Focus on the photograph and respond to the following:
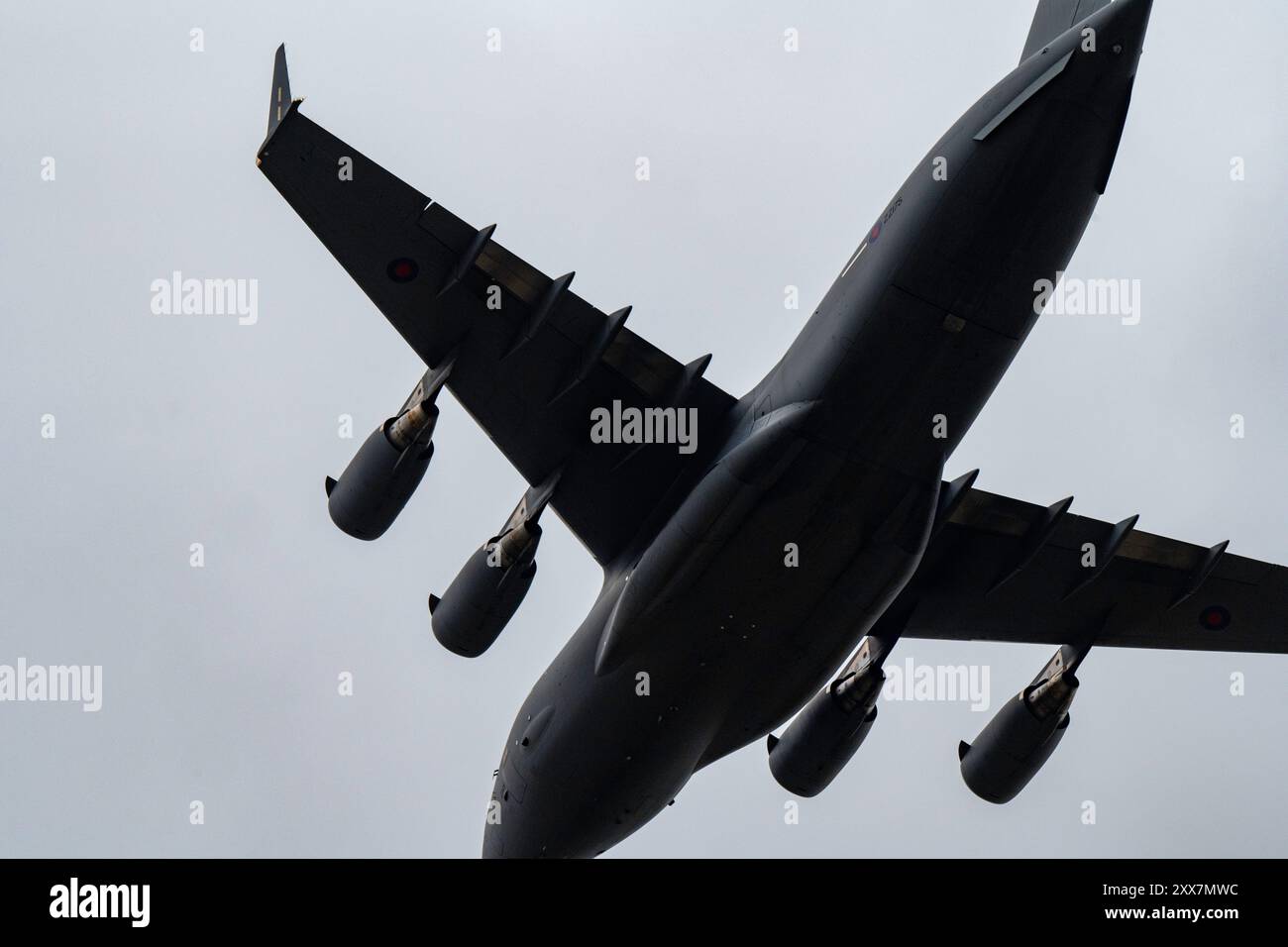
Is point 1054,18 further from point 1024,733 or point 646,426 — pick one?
point 1024,733

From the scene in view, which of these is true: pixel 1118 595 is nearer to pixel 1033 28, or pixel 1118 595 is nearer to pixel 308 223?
pixel 1033 28

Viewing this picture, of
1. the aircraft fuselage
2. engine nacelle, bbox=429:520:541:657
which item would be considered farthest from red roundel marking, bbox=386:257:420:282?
the aircraft fuselage

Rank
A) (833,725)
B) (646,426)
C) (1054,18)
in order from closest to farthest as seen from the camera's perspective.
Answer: (1054,18) < (646,426) < (833,725)

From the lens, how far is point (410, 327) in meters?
14.4

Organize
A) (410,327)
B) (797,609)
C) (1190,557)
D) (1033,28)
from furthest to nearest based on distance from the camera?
(1190,557) → (410,327) → (797,609) → (1033,28)

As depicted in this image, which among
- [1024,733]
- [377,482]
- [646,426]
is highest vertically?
[646,426]

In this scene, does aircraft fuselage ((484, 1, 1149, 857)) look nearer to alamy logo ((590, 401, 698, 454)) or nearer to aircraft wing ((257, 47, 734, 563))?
alamy logo ((590, 401, 698, 454))

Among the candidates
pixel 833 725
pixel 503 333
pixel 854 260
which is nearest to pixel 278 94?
pixel 503 333

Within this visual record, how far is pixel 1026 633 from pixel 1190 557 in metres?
1.85

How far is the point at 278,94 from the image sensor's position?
44.4 feet

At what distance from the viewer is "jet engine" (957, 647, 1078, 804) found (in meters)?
16.4

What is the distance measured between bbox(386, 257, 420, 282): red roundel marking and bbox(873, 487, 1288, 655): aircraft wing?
5.65 meters

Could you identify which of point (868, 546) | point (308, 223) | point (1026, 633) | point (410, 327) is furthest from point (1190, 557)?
point (308, 223)

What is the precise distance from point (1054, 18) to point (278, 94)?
254 inches
